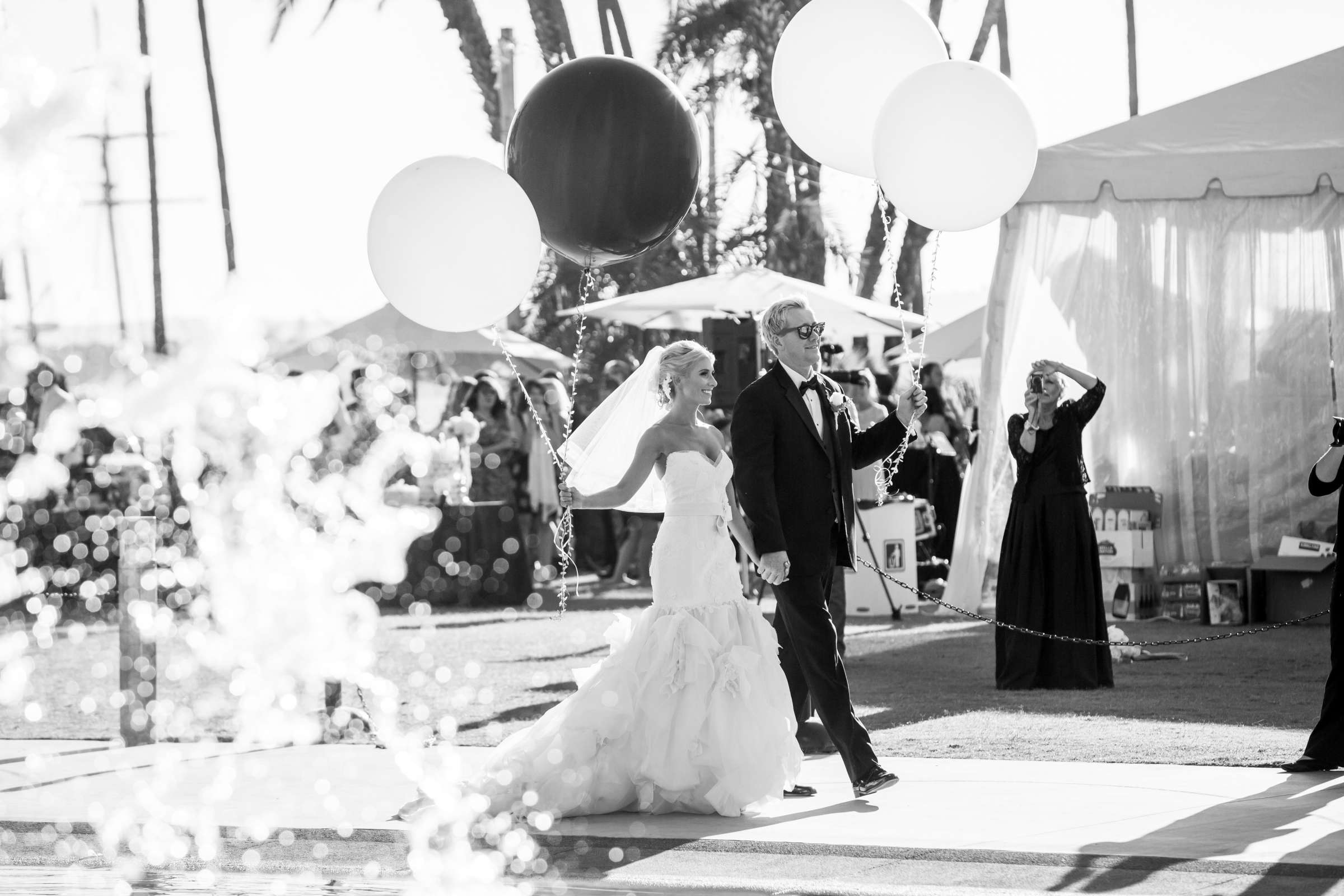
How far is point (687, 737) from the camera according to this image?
617cm

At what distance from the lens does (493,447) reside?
52.7ft

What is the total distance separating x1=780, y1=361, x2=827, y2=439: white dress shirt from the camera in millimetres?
6660

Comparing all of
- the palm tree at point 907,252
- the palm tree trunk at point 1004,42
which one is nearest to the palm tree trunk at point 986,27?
the palm tree at point 907,252

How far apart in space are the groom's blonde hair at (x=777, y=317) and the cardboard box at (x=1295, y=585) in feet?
23.0

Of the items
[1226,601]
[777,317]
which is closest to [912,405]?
[777,317]

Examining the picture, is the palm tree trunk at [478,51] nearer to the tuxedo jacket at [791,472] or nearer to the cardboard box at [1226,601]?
the cardboard box at [1226,601]

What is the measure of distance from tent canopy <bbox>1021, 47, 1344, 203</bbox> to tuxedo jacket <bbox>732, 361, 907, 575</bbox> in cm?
677

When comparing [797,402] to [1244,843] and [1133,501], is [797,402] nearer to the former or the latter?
[1244,843]

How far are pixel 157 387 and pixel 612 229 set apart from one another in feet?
7.84

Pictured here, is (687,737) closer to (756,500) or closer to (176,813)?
(756,500)

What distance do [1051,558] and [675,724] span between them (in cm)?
417

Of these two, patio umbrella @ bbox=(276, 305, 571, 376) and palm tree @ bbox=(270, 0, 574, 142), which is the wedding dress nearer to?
patio umbrella @ bbox=(276, 305, 571, 376)

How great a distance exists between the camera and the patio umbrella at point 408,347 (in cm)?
1839

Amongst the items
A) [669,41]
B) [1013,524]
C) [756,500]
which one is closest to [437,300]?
[756,500]
